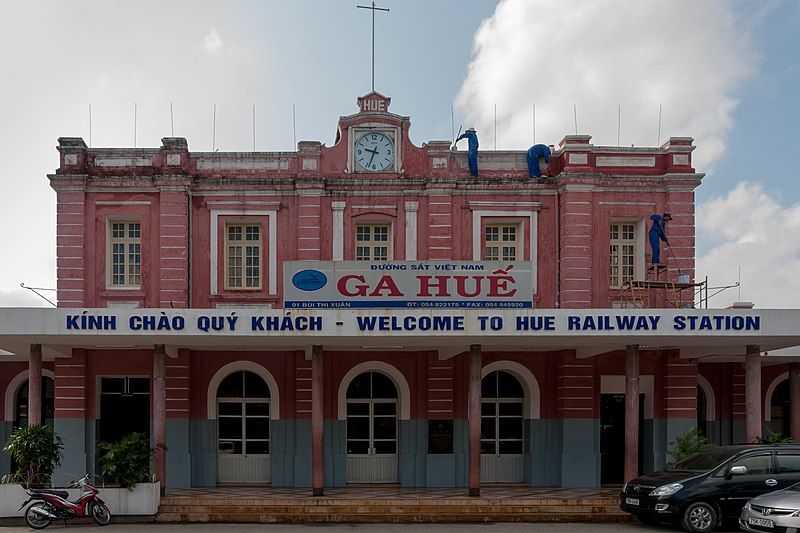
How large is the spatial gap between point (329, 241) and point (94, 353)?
602cm

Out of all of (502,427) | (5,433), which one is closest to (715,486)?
(502,427)

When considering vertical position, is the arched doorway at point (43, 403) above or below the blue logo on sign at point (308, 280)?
below

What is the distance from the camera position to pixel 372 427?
19828 mm

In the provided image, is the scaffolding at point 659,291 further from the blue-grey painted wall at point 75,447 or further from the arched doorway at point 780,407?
the blue-grey painted wall at point 75,447

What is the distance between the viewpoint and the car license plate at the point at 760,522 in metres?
12.2

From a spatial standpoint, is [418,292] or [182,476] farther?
[182,476]

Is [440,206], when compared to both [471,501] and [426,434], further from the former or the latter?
[471,501]

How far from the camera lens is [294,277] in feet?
55.5

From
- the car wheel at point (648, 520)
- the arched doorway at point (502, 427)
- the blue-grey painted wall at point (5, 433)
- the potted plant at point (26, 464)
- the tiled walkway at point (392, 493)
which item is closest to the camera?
the car wheel at point (648, 520)

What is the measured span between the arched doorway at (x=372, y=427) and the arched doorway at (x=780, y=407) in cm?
1057

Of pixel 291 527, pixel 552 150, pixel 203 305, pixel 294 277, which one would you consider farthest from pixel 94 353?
pixel 552 150

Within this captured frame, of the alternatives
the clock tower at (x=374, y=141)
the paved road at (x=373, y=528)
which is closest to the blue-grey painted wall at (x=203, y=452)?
the paved road at (x=373, y=528)

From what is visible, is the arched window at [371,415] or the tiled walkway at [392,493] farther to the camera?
the arched window at [371,415]

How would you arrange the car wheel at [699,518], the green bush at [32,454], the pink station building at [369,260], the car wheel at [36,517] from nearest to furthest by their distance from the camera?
1. the car wheel at [699,518]
2. the car wheel at [36,517]
3. the green bush at [32,454]
4. the pink station building at [369,260]
